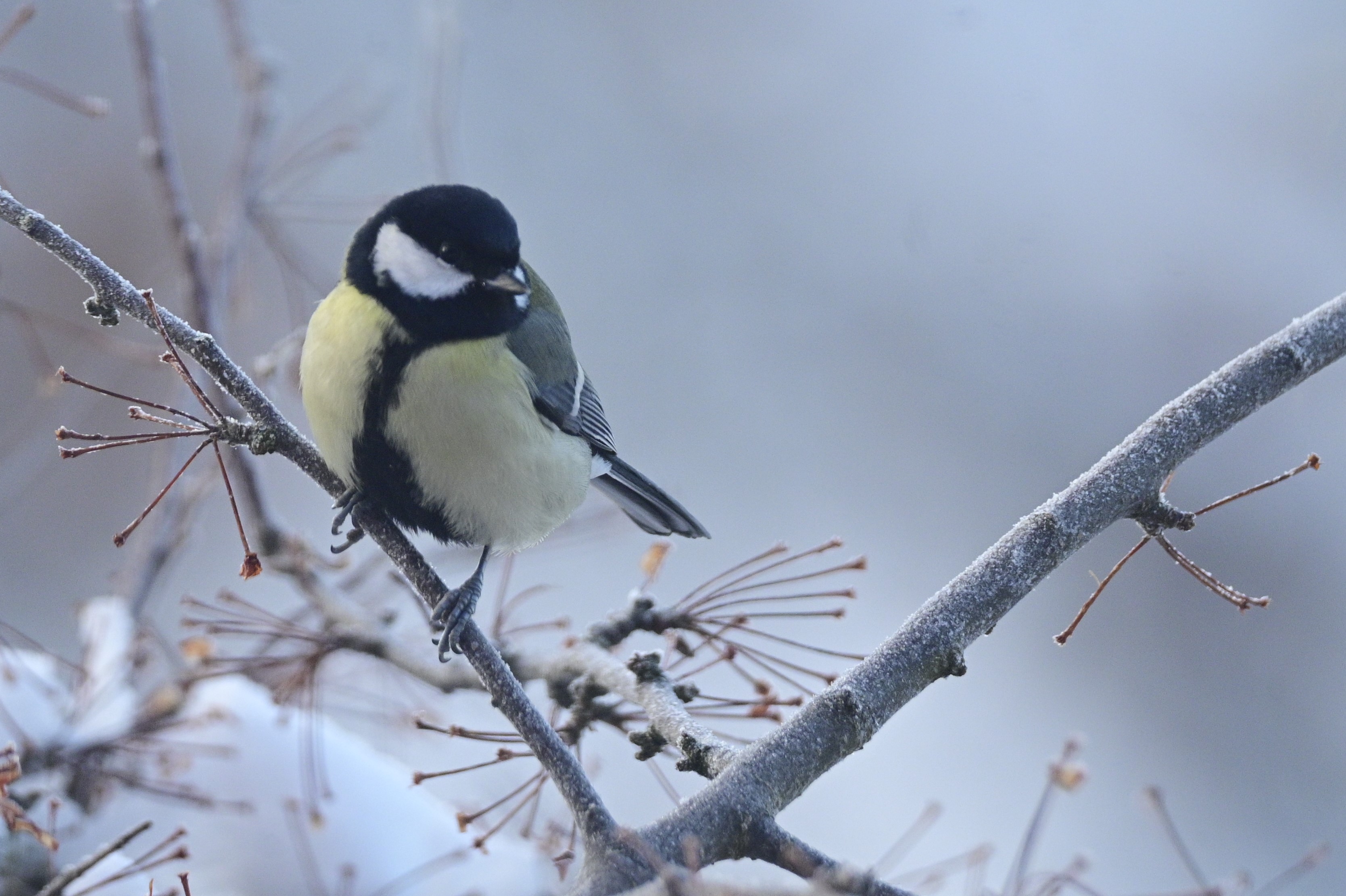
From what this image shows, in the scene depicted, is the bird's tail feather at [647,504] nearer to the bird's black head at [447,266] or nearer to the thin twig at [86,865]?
the bird's black head at [447,266]

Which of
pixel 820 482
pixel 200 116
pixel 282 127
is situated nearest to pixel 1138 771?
pixel 820 482

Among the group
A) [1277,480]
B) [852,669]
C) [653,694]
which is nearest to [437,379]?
[653,694]

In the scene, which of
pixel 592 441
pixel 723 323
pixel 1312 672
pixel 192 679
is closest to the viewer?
pixel 192 679

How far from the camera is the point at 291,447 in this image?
854mm

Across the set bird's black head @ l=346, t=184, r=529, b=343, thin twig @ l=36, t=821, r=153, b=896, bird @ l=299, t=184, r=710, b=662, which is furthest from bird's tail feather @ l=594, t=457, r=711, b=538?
thin twig @ l=36, t=821, r=153, b=896

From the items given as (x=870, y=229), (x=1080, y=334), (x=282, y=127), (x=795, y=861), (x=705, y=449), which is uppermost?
(x=282, y=127)

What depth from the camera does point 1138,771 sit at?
226cm

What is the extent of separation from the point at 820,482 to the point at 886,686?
1.83 m

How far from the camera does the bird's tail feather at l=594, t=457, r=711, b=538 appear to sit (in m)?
1.41

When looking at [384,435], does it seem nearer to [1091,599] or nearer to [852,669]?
[852,669]

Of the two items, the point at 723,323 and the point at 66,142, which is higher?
the point at 66,142

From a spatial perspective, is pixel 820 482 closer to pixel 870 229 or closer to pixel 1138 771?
pixel 870 229

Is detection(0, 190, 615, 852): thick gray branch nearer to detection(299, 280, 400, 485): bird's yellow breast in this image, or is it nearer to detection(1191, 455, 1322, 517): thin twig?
detection(299, 280, 400, 485): bird's yellow breast

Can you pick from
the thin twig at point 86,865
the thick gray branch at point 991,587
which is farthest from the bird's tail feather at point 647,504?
the thin twig at point 86,865
